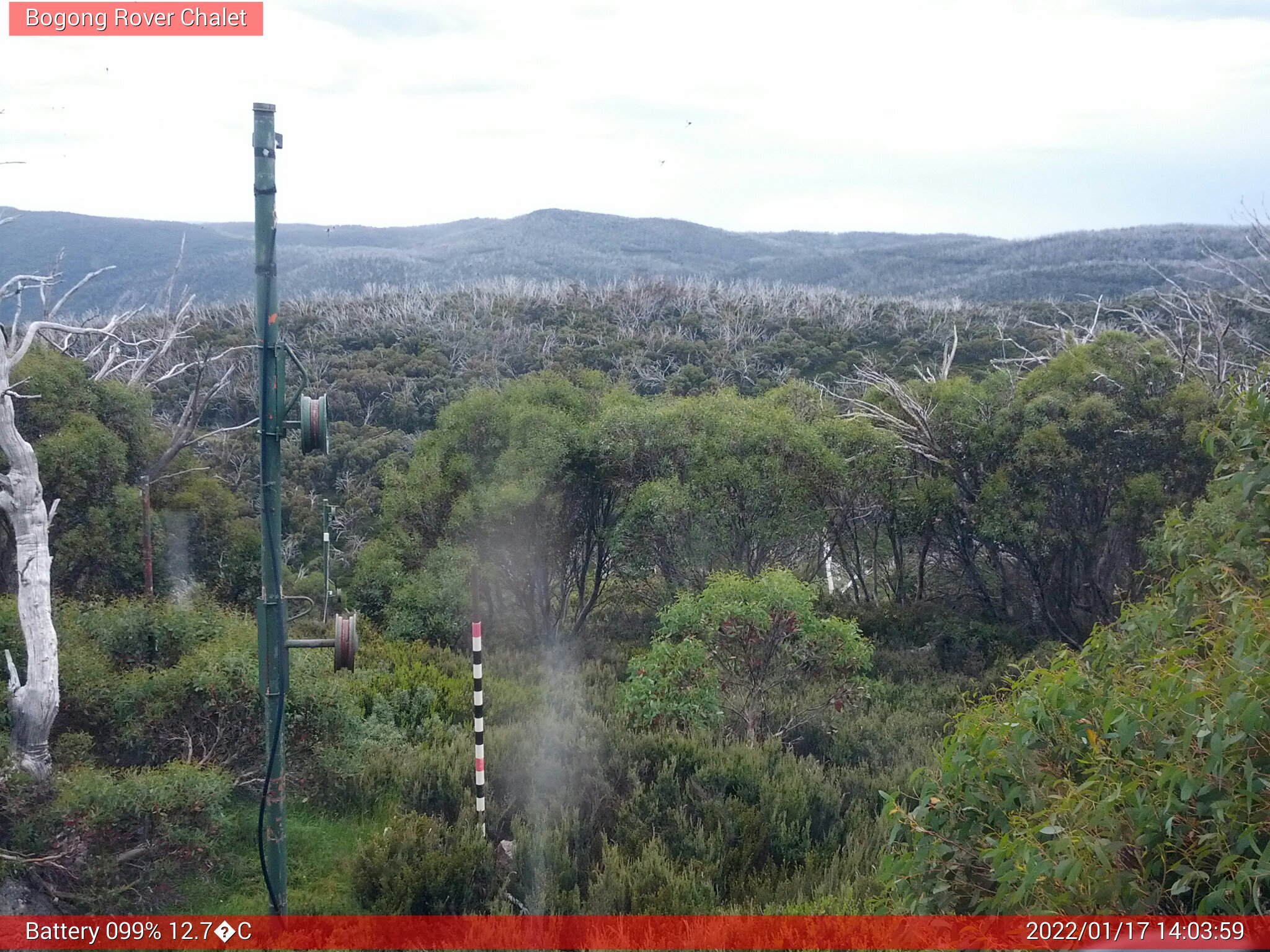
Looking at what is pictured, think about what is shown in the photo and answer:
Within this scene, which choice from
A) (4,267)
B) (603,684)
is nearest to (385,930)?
(603,684)

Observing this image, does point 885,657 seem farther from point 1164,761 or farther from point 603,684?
point 1164,761

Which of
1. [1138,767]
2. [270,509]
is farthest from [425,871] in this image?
[1138,767]

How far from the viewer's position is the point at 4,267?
23.5m

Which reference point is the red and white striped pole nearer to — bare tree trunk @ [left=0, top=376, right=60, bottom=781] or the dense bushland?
the dense bushland

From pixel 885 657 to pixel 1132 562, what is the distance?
11.6ft

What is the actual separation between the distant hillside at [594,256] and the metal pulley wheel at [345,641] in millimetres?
26590

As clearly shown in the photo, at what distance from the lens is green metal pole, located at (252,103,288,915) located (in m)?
4.94

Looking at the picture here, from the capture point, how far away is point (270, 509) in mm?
5043

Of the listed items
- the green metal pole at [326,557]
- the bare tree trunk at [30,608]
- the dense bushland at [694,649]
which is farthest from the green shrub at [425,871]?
the green metal pole at [326,557]

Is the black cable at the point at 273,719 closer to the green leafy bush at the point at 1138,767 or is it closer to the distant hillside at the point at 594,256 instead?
the green leafy bush at the point at 1138,767

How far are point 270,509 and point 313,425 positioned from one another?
1.76 ft

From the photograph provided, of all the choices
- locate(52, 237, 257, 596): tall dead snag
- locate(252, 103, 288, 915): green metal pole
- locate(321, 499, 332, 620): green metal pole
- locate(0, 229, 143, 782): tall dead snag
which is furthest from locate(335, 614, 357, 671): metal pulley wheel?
locate(321, 499, 332, 620): green metal pole

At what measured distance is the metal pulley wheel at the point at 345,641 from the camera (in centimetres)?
495

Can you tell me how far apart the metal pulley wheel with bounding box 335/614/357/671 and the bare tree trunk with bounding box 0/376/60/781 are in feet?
10.8
